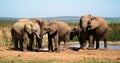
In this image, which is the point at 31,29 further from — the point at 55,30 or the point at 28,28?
the point at 55,30

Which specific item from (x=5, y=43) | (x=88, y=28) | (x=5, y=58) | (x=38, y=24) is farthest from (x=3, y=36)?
(x=5, y=58)

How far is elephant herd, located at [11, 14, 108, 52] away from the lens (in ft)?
78.5

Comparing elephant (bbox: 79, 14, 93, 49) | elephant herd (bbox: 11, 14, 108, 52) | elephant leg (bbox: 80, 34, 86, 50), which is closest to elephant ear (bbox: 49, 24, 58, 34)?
elephant herd (bbox: 11, 14, 108, 52)

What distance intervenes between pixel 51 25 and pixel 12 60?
5883 mm

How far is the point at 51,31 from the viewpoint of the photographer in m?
23.7

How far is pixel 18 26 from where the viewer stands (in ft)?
80.3

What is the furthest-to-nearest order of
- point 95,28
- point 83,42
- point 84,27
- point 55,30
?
point 83,42, point 95,28, point 84,27, point 55,30

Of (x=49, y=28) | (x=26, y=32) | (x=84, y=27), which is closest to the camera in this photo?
(x=49, y=28)

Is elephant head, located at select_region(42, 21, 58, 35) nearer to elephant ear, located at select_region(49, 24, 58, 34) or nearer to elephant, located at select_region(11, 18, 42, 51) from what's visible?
elephant ear, located at select_region(49, 24, 58, 34)

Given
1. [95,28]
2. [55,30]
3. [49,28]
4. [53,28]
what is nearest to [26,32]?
[49,28]

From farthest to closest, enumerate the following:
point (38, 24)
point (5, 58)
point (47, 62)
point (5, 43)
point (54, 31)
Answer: point (5, 43) → point (38, 24) → point (54, 31) → point (5, 58) → point (47, 62)

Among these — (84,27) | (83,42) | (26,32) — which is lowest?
(83,42)

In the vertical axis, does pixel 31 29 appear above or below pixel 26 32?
above

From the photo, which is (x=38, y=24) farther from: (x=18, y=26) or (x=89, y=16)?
(x=89, y=16)
